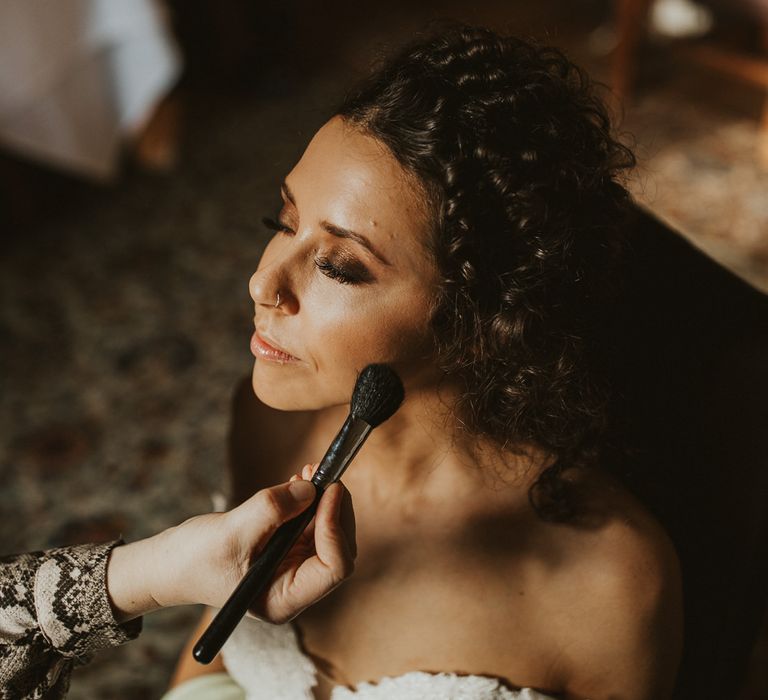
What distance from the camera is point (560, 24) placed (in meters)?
4.11

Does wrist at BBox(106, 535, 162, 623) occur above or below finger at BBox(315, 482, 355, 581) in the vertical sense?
below

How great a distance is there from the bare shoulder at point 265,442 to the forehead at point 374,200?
39cm

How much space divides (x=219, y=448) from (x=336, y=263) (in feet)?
4.37

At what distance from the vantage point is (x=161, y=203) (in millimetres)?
2939

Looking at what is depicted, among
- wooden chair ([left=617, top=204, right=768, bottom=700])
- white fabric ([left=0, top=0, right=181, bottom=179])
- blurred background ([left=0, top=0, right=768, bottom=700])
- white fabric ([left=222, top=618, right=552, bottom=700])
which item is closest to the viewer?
wooden chair ([left=617, top=204, right=768, bottom=700])

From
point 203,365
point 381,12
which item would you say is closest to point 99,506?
point 203,365

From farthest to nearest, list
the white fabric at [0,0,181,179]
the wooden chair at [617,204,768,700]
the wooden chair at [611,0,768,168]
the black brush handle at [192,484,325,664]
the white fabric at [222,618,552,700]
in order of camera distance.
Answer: the wooden chair at [611,0,768,168] < the white fabric at [0,0,181,179] < the white fabric at [222,618,552,700] < the wooden chair at [617,204,768,700] < the black brush handle at [192,484,325,664]

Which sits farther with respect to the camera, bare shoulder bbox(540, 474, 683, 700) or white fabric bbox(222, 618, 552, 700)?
white fabric bbox(222, 618, 552, 700)

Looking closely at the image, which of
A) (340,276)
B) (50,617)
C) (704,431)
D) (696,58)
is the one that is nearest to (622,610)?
(704,431)

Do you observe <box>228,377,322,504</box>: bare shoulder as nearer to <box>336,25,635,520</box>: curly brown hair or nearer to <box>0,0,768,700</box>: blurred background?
<box>0,0,768,700</box>: blurred background

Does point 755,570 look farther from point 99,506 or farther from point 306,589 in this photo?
point 99,506

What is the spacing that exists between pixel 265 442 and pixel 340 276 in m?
0.39

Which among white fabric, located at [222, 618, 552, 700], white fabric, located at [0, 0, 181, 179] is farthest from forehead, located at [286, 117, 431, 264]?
white fabric, located at [0, 0, 181, 179]

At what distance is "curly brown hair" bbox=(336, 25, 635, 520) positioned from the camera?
2.66ft
